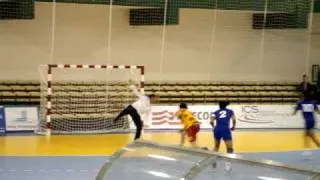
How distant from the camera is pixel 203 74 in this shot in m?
25.5

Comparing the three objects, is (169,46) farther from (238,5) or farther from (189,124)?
(189,124)

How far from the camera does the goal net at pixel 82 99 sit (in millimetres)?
20078

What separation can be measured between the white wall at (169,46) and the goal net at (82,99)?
1.22m

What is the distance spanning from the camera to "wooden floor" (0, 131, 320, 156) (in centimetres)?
1582

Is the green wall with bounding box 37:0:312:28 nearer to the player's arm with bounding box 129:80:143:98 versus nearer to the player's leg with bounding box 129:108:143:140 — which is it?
the player's arm with bounding box 129:80:143:98

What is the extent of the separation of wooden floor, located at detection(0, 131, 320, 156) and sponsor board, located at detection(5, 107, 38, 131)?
3.66 feet

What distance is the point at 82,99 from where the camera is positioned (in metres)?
21.2

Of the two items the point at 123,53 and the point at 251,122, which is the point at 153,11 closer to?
the point at 123,53

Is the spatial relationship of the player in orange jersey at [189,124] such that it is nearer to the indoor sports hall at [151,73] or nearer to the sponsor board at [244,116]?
the indoor sports hall at [151,73]

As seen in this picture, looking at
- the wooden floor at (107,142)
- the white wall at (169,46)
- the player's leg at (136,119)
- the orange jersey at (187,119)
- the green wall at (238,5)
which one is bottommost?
the wooden floor at (107,142)

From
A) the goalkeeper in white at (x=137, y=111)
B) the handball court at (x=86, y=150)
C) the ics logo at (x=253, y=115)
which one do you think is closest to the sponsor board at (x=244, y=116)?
the ics logo at (x=253, y=115)

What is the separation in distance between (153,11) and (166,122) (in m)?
4.85

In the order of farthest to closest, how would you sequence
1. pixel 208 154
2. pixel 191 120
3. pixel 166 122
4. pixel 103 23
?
pixel 103 23 → pixel 166 122 → pixel 191 120 → pixel 208 154

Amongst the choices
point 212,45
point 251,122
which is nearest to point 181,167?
point 251,122
